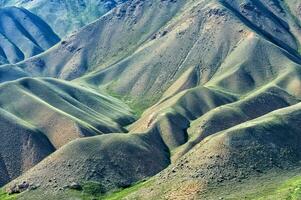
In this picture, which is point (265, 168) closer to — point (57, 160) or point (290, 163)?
point (290, 163)

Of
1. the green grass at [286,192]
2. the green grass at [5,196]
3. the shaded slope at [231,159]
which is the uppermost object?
the green grass at [5,196]

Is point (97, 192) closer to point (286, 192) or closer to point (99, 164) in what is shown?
point (99, 164)

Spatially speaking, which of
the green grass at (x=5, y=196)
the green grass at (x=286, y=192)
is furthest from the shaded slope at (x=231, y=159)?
the green grass at (x=5, y=196)

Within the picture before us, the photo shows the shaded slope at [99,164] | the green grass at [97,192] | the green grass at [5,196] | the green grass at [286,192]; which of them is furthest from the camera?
the shaded slope at [99,164]

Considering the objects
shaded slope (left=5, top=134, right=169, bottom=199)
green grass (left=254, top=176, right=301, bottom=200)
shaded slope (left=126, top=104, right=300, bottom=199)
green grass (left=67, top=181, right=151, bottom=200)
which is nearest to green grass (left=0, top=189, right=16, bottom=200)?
shaded slope (left=5, top=134, right=169, bottom=199)

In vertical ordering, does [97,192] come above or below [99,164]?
below

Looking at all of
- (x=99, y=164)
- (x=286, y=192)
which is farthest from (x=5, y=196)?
(x=286, y=192)

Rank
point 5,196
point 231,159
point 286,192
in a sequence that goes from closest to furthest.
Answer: point 286,192, point 231,159, point 5,196

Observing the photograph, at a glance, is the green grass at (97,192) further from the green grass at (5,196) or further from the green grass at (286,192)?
the green grass at (286,192)

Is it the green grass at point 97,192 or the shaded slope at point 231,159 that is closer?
the shaded slope at point 231,159

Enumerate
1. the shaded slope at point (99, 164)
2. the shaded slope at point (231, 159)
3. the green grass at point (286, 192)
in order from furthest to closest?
the shaded slope at point (99, 164)
the shaded slope at point (231, 159)
the green grass at point (286, 192)

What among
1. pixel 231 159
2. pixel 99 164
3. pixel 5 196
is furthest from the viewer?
pixel 99 164

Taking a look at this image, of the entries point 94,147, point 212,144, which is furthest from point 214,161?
point 94,147

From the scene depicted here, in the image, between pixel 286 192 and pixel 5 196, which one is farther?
pixel 5 196
